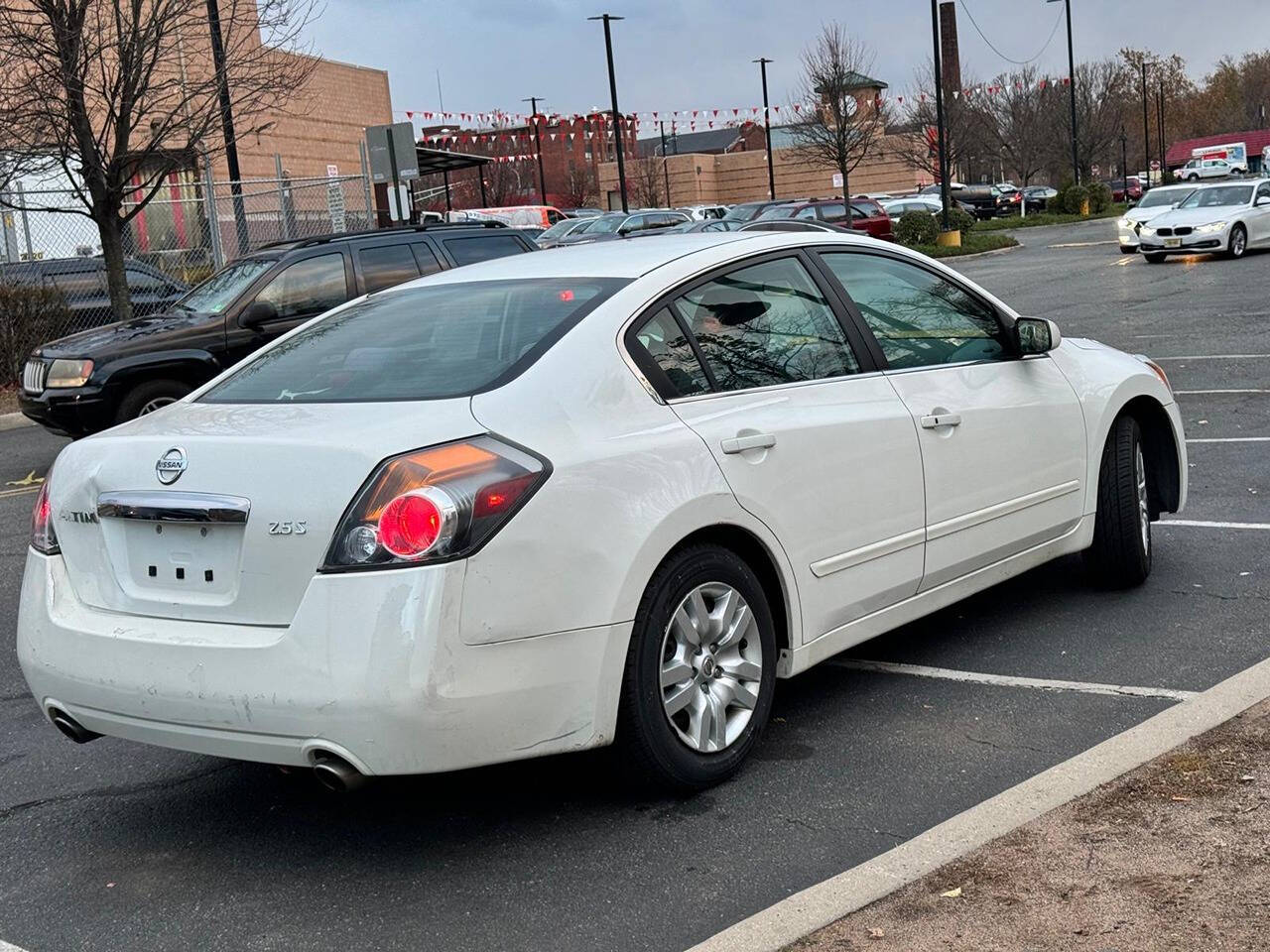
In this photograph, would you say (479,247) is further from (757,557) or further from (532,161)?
(532,161)

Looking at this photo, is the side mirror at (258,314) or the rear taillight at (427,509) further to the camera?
the side mirror at (258,314)

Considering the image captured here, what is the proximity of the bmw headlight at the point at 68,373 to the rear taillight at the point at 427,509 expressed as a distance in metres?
9.16

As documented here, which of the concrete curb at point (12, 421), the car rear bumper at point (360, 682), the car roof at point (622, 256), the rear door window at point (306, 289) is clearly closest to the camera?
the car rear bumper at point (360, 682)

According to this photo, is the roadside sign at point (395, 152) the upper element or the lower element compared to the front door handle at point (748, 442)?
upper

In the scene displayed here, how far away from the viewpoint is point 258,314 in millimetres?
12102

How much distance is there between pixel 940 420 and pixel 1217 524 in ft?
9.44

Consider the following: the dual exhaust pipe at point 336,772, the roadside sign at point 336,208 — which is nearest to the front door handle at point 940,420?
the dual exhaust pipe at point 336,772

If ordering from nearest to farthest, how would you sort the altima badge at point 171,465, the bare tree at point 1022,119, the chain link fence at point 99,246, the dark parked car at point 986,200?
the altima badge at point 171,465
the chain link fence at point 99,246
the dark parked car at point 986,200
the bare tree at point 1022,119

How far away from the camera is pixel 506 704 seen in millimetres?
3656

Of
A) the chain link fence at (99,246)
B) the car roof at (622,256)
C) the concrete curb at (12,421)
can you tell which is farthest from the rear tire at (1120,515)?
the concrete curb at (12,421)

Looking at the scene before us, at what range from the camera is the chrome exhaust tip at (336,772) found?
3613mm

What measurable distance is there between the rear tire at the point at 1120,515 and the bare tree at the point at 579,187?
87.5 meters

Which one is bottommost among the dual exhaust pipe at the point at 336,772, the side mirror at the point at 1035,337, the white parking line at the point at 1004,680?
the white parking line at the point at 1004,680

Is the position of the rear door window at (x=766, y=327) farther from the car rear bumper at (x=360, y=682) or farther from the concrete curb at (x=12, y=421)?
the concrete curb at (x=12, y=421)
